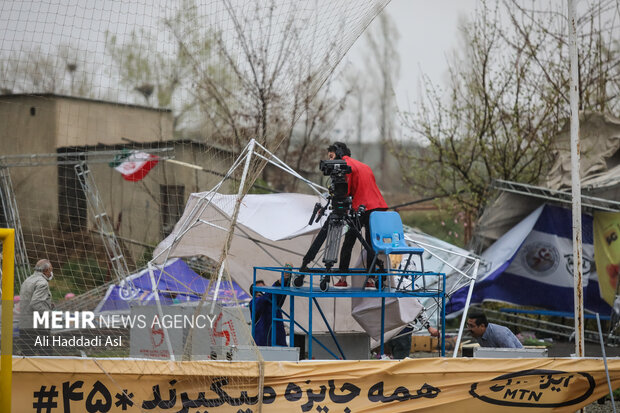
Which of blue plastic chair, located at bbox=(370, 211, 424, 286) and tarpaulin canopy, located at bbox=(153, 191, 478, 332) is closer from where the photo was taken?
blue plastic chair, located at bbox=(370, 211, 424, 286)

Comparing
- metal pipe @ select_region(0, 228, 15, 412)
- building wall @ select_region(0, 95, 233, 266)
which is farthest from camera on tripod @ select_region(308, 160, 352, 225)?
metal pipe @ select_region(0, 228, 15, 412)

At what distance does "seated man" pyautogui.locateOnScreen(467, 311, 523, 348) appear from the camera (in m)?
9.30

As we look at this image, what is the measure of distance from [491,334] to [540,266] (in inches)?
252

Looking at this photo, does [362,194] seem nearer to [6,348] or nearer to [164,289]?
[6,348]

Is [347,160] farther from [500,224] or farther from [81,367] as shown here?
[500,224]

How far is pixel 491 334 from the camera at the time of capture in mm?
9383

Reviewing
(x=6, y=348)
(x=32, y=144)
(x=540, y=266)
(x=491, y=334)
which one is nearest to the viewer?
(x=6, y=348)

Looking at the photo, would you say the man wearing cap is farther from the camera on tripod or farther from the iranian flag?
the camera on tripod

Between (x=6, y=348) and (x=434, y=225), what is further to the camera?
(x=434, y=225)

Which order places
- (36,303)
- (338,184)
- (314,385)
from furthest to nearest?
(36,303) → (338,184) → (314,385)

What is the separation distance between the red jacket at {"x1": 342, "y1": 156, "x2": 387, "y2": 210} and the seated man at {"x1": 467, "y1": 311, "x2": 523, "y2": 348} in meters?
1.82

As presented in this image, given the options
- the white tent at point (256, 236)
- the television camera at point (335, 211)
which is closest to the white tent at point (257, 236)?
the white tent at point (256, 236)

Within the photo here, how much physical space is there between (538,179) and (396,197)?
18193mm

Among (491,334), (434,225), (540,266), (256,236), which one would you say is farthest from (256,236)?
(434,225)
